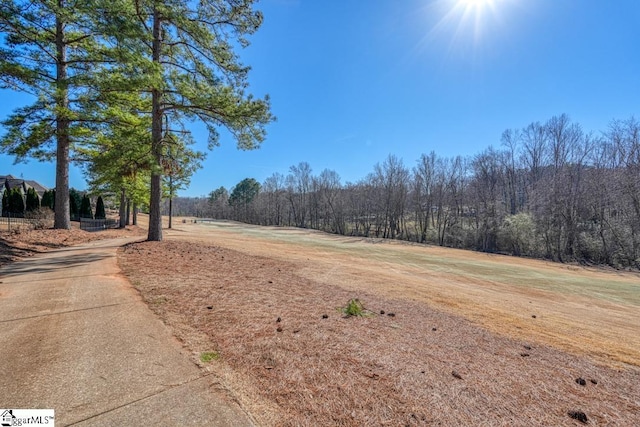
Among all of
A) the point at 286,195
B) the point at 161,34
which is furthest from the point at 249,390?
the point at 286,195

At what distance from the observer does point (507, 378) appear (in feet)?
8.57

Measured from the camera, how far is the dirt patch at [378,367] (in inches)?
80.0

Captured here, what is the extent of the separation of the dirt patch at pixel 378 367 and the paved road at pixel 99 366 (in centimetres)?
22

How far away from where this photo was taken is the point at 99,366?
2.41 m

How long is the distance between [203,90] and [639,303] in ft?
58.6

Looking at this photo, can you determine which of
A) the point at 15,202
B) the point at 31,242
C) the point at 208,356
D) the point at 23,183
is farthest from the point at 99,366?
the point at 23,183

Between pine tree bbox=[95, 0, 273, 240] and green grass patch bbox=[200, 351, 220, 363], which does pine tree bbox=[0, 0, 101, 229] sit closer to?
pine tree bbox=[95, 0, 273, 240]

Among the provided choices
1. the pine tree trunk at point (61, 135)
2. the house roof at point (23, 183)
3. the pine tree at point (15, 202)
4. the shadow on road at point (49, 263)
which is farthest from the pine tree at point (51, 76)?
the house roof at point (23, 183)

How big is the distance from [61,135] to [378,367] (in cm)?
1527

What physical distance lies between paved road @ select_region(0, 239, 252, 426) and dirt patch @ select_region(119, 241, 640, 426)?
0.22m

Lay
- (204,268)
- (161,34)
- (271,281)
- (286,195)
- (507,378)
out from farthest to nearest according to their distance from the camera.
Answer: (286,195) < (161,34) < (204,268) < (271,281) < (507,378)

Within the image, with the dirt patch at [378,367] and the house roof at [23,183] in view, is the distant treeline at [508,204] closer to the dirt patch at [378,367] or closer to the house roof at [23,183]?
the dirt patch at [378,367]

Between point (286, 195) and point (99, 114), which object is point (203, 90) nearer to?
point (99, 114)

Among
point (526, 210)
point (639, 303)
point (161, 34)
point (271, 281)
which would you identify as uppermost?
point (161, 34)
